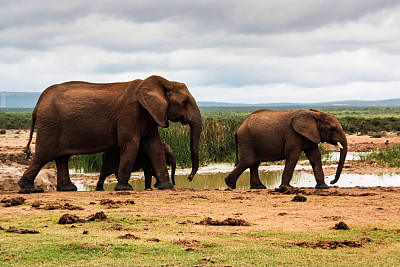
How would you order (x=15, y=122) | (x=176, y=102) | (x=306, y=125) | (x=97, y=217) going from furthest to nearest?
(x=15, y=122) → (x=306, y=125) → (x=176, y=102) → (x=97, y=217)

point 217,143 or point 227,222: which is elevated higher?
point 217,143

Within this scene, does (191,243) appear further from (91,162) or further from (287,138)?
(91,162)

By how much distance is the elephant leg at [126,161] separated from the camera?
42.6 feet

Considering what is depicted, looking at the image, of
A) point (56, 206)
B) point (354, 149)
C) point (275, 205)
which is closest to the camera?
point (56, 206)

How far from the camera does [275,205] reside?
10859mm

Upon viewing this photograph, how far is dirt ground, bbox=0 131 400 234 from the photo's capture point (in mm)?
9180

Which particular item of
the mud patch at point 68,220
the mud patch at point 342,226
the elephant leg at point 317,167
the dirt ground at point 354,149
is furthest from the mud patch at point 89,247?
the dirt ground at point 354,149

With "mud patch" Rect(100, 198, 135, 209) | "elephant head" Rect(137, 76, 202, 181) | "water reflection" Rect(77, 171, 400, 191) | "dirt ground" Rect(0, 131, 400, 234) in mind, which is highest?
"elephant head" Rect(137, 76, 202, 181)

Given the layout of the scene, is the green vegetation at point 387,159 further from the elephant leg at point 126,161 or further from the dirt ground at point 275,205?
the elephant leg at point 126,161

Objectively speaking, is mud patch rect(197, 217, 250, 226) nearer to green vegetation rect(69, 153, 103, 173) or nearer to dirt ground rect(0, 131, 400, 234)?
dirt ground rect(0, 131, 400, 234)

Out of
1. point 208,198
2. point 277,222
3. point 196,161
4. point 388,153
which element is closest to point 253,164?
point 196,161

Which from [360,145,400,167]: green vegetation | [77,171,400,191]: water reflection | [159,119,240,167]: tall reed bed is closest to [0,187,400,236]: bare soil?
[77,171,400,191]: water reflection

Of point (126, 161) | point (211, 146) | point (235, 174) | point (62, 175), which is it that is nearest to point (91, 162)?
point (211, 146)

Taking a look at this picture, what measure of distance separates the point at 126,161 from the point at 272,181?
7.04 metres
